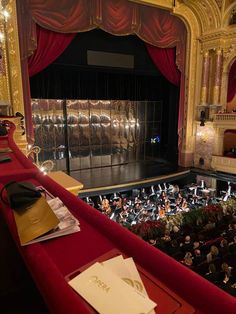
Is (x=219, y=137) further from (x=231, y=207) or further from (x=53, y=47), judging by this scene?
(x=53, y=47)

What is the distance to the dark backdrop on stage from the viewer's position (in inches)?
322

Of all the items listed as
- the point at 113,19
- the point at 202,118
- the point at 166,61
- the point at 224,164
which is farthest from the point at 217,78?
the point at 113,19

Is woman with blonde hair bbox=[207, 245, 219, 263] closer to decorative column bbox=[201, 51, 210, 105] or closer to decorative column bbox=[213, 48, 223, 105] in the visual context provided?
decorative column bbox=[213, 48, 223, 105]

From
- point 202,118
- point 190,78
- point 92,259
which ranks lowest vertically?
point 92,259

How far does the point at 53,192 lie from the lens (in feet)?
5.56

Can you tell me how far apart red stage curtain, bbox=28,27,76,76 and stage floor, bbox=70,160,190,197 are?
3594 mm

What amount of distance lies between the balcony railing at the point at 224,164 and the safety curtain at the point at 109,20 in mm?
3896

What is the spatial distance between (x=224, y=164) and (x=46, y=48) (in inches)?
281

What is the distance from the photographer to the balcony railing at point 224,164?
365 inches

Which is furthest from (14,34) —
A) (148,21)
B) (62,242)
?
(62,242)

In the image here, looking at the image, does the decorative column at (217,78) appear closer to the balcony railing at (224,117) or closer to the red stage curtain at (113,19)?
the balcony railing at (224,117)

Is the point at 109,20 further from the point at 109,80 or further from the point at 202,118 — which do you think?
the point at 202,118

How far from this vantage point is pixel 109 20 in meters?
7.69

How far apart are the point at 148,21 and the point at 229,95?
13.7 ft
